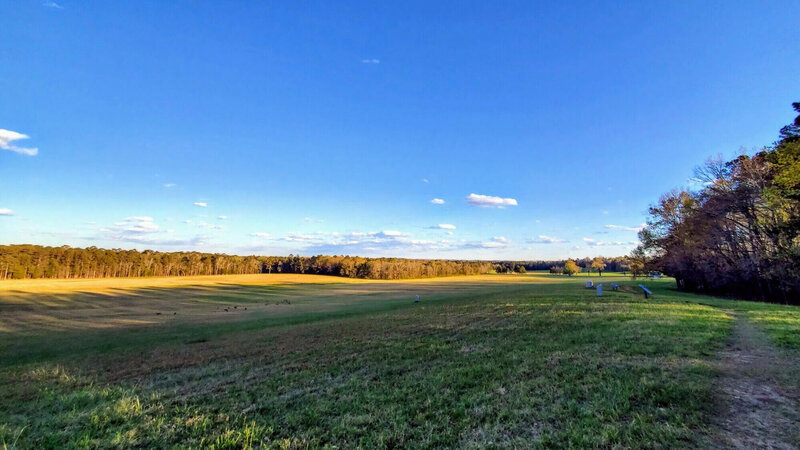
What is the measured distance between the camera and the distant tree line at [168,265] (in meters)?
92.9

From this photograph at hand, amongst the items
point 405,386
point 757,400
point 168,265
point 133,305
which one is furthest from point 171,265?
point 757,400

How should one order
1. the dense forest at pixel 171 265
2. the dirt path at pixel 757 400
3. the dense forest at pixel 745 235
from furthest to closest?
the dense forest at pixel 171 265, the dense forest at pixel 745 235, the dirt path at pixel 757 400

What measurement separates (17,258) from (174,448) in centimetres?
13092

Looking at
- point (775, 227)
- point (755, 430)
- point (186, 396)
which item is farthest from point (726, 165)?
point (186, 396)

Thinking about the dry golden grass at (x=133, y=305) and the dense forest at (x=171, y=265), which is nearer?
the dry golden grass at (x=133, y=305)

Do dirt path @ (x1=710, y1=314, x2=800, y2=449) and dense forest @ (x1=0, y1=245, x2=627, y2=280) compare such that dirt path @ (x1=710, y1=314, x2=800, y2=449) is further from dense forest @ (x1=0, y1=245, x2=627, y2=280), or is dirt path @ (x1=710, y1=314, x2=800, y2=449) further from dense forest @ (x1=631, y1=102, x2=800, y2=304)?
dense forest @ (x1=0, y1=245, x2=627, y2=280)

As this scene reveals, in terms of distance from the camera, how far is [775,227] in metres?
29.5

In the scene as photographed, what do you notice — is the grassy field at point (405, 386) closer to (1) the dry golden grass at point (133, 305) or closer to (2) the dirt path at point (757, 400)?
(2) the dirt path at point (757, 400)

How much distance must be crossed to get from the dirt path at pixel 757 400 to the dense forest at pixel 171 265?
114785 millimetres

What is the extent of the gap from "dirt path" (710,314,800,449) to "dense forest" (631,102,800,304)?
2078 centimetres

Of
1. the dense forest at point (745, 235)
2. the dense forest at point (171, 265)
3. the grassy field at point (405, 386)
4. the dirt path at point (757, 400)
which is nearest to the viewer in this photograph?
the dirt path at point (757, 400)

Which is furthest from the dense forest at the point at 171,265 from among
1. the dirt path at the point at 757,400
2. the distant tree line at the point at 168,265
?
the dirt path at the point at 757,400

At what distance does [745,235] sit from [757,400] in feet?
130

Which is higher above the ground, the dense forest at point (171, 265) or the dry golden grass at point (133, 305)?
the dense forest at point (171, 265)
